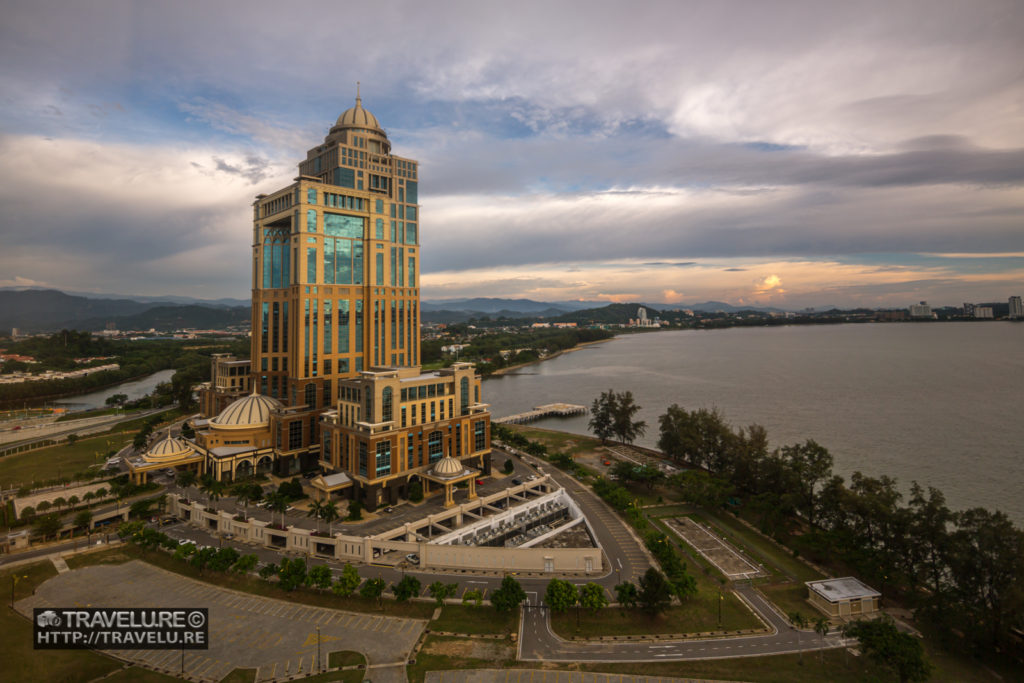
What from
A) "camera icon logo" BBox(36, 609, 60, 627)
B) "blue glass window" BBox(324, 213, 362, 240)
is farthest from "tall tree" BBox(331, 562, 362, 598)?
"blue glass window" BBox(324, 213, 362, 240)

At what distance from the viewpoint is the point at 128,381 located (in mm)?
155625

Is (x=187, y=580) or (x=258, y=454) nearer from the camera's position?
(x=187, y=580)

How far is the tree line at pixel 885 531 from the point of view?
3297cm

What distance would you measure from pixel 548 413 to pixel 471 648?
3394 inches

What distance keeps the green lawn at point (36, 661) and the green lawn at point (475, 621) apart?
20269 millimetres

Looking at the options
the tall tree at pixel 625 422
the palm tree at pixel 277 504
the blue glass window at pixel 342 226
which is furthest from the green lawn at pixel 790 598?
the blue glass window at pixel 342 226

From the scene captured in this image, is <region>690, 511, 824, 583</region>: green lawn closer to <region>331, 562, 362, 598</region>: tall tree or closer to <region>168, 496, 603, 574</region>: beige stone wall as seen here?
<region>168, 496, 603, 574</region>: beige stone wall

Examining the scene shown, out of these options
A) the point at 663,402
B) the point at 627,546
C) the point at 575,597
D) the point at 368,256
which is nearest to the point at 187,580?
the point at 575,597

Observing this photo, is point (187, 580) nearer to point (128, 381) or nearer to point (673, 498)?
point (673, 498)

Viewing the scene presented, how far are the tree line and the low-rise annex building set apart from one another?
2380mm

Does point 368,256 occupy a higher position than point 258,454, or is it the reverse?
point 368,256

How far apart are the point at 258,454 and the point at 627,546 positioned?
45.6 meters

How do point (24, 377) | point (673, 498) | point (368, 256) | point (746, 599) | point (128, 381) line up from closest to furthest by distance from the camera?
point (746, 599) < point (673, 498) < point (368, 256) < point (24, 377) < point (128, 381)

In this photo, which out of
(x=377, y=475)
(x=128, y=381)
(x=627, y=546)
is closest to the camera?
(x=627, y=546)
